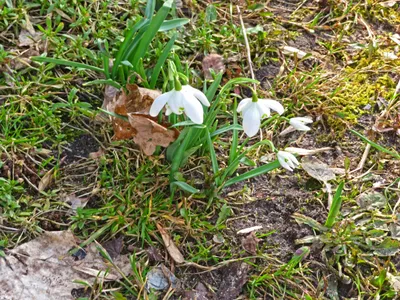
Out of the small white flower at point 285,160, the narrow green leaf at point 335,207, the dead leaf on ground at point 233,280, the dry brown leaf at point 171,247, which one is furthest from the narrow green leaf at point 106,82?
the narrow green leaf at point 335,207

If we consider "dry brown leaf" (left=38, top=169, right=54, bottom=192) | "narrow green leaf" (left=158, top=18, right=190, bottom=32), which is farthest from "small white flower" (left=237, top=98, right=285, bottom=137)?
"dry brown leaf" (left=38, top=169, right=54, bottom=192)

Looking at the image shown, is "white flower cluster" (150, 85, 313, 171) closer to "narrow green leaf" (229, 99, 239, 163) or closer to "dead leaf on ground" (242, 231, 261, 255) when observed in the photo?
"narrow green leaf" (229, 99, 239, 163)

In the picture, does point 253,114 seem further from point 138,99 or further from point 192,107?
point 138,99

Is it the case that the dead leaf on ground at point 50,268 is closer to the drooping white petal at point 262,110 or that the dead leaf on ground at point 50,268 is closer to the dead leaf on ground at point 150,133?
the dead leaf on ground at point 150,133

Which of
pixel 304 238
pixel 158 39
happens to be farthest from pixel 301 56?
pixel 304 238

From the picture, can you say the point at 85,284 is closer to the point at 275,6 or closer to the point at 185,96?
the point at 185,96
